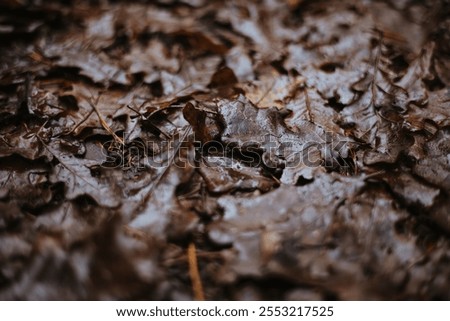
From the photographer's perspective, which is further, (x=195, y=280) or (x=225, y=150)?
(x=225, y=150)

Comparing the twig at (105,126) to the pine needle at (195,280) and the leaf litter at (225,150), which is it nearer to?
the leaf litter at (225,150)

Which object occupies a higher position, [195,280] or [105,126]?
[105,126]

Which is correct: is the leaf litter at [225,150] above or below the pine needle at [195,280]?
above

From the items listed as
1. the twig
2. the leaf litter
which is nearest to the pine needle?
the leaf litter

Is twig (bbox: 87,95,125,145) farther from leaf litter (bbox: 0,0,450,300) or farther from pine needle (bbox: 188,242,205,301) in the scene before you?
pine needle (bbox: 188,242,205,301)

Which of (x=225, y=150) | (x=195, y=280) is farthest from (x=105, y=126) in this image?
(x=195, y=280)

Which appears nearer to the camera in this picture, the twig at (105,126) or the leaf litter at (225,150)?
the leaf litter at (225,150)

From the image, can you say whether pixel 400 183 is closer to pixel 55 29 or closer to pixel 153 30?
pixel 153 30

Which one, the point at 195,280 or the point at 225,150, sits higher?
the point at 225,150

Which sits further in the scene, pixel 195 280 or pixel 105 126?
pixel 105 126

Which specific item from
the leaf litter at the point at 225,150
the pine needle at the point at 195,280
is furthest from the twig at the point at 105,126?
the pine needle at the point at 195,280

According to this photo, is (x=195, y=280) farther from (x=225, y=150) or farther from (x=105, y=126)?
(x=105, y=126)
